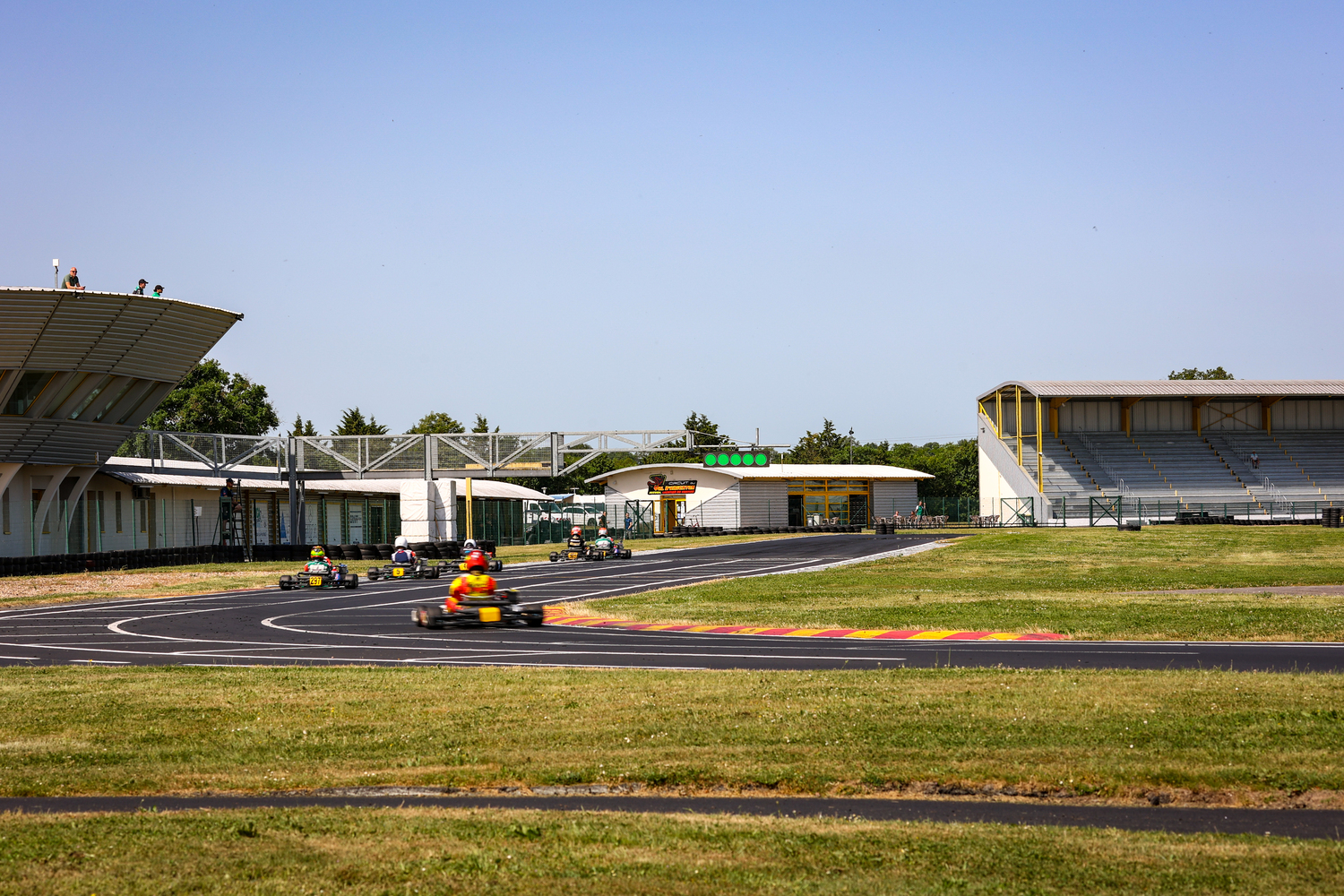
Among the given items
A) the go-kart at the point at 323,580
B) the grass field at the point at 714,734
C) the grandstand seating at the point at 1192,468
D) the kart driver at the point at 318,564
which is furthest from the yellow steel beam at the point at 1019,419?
the grass field at the point at 714,734

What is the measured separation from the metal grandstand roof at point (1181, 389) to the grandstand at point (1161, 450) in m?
0.09

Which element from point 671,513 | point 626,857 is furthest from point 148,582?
point 671,513

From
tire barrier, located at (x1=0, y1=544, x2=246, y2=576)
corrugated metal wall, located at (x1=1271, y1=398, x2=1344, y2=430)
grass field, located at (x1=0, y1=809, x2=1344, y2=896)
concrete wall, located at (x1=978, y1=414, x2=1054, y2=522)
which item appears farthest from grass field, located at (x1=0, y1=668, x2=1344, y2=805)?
corrugated metal wall, located at (x1=1271, y1=398, x2=1344, y2=430)

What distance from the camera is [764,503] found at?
84125 mm

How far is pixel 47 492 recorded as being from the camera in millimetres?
45625

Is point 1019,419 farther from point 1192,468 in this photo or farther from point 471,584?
point 471,584

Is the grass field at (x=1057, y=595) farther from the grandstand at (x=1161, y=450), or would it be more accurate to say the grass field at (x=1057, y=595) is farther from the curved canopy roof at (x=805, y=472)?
the curved canopy roof at (x=805, y=472)

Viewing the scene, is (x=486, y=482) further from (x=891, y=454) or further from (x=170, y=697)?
(x=170, y=697)

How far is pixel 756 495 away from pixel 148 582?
51.1 m

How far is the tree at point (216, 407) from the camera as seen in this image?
300 feet

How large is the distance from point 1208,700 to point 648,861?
22.4ft

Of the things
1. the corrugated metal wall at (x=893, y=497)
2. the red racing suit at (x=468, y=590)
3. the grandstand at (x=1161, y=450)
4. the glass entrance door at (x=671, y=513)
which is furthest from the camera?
the corrugated metal wall at (x=893, y=497)

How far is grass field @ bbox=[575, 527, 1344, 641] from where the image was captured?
63.2ft

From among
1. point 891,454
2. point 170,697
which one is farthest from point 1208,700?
point 891,454
